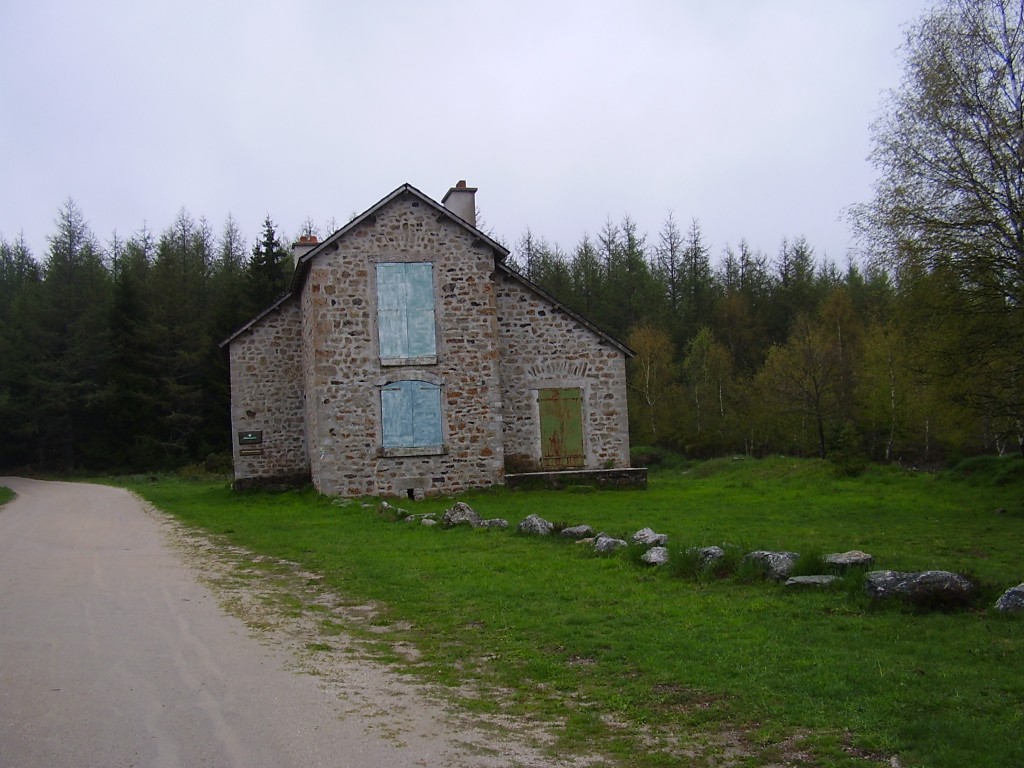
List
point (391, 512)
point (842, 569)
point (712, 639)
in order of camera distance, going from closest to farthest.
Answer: point (712, 639)
point (842, 569)
point (391, 512)

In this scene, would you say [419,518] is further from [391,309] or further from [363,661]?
[363,661]

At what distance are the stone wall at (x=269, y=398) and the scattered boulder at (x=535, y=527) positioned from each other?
44.9ft

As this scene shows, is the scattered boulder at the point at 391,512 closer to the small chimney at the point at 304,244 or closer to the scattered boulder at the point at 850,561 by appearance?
the scattered boulder at the point at 850,561

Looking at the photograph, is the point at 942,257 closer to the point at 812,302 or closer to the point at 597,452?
the point at 597,452

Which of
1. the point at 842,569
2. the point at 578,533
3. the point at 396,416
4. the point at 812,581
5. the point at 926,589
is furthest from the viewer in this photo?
the point at 396,416

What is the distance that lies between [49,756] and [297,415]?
21604 millimetres

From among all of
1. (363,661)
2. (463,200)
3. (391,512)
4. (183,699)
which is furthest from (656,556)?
(463,200)

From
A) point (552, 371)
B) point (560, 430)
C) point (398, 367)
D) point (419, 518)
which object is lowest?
point (419, 518)

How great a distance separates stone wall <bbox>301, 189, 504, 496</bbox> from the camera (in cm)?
2197

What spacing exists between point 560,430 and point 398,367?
4831 mm

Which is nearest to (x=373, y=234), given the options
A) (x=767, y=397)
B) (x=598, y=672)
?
(x=598, y=672)

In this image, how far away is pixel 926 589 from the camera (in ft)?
24.5

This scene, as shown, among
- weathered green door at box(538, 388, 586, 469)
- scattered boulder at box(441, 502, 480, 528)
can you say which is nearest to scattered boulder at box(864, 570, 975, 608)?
scattered boulder at box(441, 502, 480, 528)

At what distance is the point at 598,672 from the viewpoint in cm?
652
